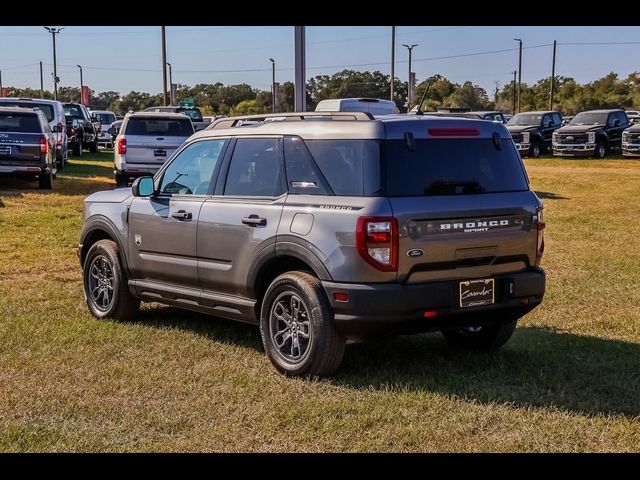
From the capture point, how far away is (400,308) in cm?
559

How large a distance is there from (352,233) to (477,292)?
104 centimetres

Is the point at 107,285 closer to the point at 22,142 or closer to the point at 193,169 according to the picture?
the point at 193,169

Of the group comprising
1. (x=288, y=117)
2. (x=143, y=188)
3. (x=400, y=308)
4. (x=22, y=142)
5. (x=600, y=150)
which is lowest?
(x=400, y=308)

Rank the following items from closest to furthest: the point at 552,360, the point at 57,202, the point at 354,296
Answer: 1. the point at 354,296
2. the point at 552,360
3. the point at 57,202

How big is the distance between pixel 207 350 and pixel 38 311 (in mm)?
2229

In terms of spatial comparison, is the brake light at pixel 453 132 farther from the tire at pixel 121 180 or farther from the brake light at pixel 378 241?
the tire at pixel 121 180

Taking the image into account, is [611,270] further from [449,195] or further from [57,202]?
[57,202]

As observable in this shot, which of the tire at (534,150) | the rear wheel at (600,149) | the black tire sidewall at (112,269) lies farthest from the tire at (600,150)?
the black tire sidewall at (112,269)

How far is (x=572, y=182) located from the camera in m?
23.6

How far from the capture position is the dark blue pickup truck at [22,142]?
59.5 ft

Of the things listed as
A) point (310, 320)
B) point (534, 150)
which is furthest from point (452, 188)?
point (534, 150)

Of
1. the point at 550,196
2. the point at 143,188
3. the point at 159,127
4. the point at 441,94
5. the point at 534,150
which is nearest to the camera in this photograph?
the point at 143,188

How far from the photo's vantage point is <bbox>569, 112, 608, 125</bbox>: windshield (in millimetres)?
34406
